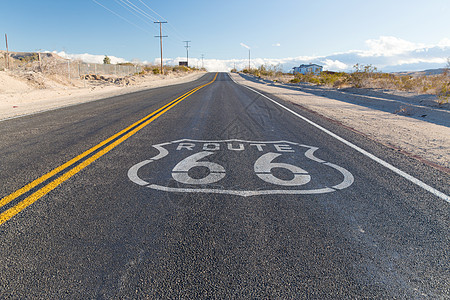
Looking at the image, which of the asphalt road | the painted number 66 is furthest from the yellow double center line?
the painted number 66

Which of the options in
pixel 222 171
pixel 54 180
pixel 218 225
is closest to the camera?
pixel 218 225

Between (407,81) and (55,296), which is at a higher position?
(407,81)

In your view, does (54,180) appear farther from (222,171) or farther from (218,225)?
(218,225)

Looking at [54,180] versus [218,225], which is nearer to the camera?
[218,225]

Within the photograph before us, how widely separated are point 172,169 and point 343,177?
8.14ft

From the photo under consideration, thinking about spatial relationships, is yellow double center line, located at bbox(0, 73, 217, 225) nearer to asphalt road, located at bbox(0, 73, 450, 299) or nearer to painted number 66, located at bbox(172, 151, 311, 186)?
asphalt road, located at bbox(0, 73, 450, 299)

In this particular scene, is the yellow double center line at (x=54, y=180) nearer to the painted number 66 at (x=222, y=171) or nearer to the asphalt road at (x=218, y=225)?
the asphalt road at (x=218, y=225)

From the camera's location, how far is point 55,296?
5.76 ft

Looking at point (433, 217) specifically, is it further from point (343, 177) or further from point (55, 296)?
point (55, 296)

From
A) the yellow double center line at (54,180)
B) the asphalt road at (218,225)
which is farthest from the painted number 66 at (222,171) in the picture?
the yellow double center line at (54,180)

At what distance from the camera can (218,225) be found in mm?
2602

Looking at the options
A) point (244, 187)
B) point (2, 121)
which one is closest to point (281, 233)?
point (244, 187)

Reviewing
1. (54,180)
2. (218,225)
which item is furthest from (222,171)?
(54,180)

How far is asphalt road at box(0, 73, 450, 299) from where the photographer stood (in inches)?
74.2
